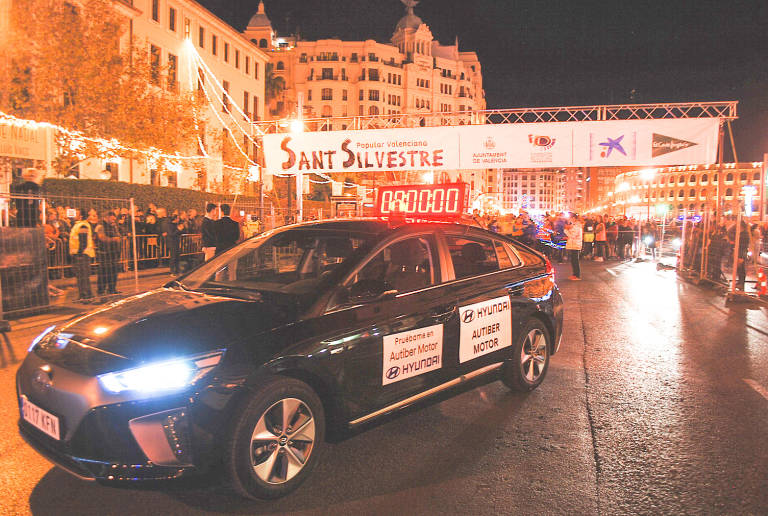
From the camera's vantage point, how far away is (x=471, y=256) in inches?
192

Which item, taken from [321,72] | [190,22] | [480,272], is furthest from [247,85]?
[480,272]

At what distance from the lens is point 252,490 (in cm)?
303

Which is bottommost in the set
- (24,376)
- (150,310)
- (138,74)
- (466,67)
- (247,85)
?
(24,376)

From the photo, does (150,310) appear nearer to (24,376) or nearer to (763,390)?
(24,376)

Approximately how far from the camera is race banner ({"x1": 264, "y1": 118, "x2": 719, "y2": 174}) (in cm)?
1581

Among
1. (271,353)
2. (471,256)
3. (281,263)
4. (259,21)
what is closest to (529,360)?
(471,256)

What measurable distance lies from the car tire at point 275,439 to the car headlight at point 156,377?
0.33 meters

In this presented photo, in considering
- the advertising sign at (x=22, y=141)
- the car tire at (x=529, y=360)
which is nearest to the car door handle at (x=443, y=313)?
the car tire at (x=529, y=360)

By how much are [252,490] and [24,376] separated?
153 centimetres

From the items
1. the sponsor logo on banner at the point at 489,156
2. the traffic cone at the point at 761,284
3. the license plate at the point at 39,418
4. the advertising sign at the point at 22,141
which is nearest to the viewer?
the license plate at the point at 39,418

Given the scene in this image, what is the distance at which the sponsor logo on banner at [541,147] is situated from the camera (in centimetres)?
1636

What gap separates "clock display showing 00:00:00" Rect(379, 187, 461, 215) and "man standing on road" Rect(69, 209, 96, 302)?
5.97 meters

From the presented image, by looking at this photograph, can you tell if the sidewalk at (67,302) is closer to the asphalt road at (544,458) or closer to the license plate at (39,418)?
the asphalt road at (544,458)

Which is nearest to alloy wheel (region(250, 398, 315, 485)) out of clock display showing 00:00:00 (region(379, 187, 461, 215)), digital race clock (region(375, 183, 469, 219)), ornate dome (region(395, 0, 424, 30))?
digital race clock (region(375, 183, 469, 219))
